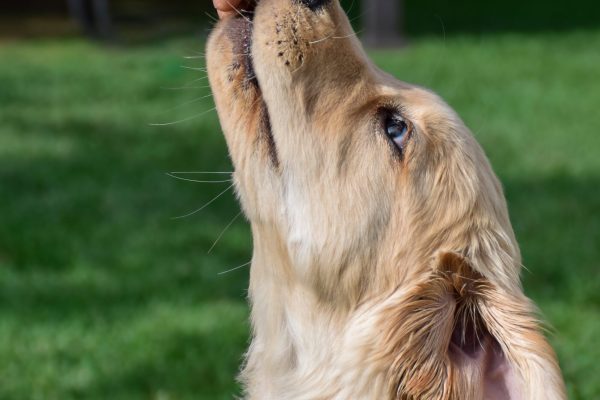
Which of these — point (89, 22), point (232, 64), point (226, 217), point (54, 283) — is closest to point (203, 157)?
point (226, 217)

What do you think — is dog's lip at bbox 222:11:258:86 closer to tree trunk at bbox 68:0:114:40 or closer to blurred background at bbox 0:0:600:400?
blurred background at bbox 0:0:600:400

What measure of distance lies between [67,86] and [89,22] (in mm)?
5617

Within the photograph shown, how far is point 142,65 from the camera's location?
13.8 metres

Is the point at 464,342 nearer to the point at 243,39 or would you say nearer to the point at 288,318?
the point at 288,318

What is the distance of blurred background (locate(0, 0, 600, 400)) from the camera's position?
555 cm

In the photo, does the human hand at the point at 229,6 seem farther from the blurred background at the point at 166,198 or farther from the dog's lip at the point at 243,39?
the blurred background at the point at 166,198

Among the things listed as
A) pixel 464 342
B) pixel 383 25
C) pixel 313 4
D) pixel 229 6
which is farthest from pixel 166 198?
pixel 383 25

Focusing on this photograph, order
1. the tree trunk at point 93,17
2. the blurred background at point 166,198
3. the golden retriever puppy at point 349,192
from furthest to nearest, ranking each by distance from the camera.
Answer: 1. the tree trunk at point 93,17
2. the blurred background at point 166,198
3. the golden retriever puppy at point 349,192

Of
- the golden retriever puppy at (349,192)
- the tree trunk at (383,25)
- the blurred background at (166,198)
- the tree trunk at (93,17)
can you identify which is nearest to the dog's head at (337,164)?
the golden retriever puppy at (349,192)

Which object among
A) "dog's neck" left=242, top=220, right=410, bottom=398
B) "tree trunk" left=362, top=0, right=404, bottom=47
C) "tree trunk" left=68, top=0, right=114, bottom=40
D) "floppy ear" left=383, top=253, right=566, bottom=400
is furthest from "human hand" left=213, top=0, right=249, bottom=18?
"tree trunk" left=68, top=0, right=114, bottom=40

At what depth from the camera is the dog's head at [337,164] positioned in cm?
324

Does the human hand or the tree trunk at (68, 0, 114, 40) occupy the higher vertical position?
the human hand

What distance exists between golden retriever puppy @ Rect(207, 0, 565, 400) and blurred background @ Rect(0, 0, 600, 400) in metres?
0.76

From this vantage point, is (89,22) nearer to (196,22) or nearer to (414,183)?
(196,22)
